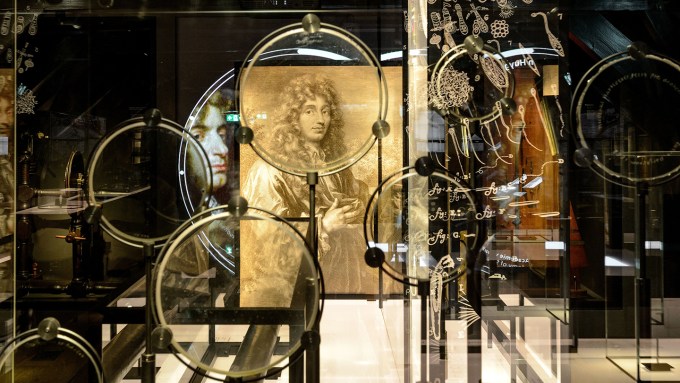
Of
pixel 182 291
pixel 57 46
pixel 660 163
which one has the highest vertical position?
pixel 57 46

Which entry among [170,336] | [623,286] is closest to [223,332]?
[170,336]

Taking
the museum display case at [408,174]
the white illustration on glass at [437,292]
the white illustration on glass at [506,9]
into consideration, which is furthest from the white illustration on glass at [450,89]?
the white illustration on glass at [437,292]

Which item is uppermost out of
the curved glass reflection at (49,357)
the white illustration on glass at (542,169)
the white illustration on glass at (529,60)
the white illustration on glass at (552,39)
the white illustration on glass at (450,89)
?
the white illustration on glass at (552,39)

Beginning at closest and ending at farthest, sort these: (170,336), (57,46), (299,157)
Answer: (170,336) < (299,157) < (57,46)

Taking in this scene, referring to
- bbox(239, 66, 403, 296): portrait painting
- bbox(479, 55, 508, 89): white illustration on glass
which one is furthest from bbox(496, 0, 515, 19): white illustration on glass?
bbox(239, 66, 403, 296): portrait painting

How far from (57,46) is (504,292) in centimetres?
158

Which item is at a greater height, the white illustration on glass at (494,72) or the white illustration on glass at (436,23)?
the white illustration on glass at (436,23)

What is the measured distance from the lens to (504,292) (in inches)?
81.2

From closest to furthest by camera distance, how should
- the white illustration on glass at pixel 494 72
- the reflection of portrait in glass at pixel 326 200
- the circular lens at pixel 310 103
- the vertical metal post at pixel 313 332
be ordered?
the vertical metal post at pixel 313 332 → the circular lens at pixel 310 103 → the reflection of portrait in glass at pixel 326 200 → the white illustration on glass at pixel 494 72

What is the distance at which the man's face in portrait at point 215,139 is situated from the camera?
193 cm

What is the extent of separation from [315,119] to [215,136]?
0.32 meters

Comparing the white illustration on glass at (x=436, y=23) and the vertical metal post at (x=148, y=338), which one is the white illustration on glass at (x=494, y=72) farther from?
the vertical metal post at (x=148, y=338)

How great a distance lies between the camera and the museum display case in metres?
1.93

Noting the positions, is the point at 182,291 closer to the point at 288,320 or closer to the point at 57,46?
the point at 288,320
